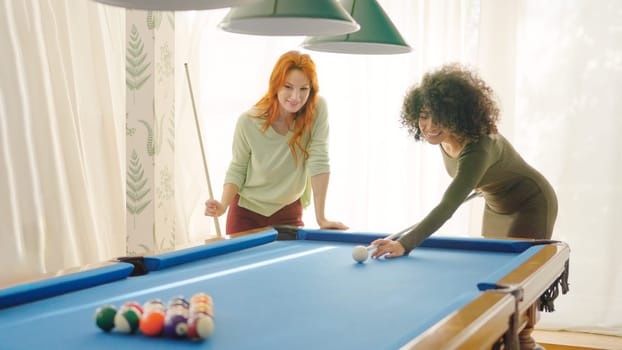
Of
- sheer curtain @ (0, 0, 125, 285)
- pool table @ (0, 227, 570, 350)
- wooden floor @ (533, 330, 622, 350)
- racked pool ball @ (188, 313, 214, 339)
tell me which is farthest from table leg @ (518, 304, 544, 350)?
sheer curtain @ (0, 0, 125, 285)

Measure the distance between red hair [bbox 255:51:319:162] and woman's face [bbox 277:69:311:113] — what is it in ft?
0.08

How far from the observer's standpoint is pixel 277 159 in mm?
3344

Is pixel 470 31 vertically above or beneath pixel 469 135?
above

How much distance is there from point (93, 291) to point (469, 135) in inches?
57.5

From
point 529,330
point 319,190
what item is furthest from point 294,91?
point 529,330

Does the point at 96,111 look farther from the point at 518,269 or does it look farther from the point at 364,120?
the point at 518,269

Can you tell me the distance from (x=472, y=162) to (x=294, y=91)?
1.00 m

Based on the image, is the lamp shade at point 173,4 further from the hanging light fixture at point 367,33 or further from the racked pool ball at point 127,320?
the hanging light fixture at point 367,33

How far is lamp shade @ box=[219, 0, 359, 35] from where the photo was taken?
1.99m

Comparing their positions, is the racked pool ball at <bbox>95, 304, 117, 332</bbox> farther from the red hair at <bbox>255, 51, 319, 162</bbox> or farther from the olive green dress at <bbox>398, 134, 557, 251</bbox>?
the red hair at <bbox>255, 51, 319, 162</bbox>

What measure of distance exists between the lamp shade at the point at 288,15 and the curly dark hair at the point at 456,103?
23.4 inches

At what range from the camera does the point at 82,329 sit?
4.59ft

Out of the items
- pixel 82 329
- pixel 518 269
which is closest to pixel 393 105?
pixel 518 269

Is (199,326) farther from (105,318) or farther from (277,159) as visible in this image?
(277,159)
